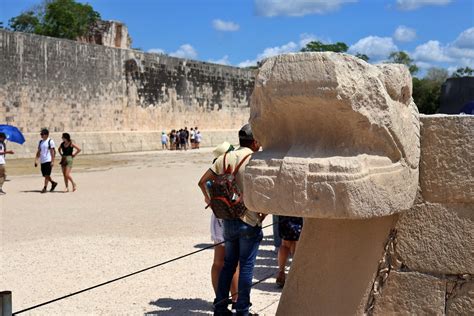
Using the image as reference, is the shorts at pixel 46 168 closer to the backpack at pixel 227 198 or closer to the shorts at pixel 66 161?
the shorts at pixel 66 161

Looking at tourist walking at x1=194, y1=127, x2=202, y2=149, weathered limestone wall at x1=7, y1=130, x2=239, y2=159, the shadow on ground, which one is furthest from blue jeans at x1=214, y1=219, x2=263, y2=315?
tourist walking at x1=194, y1=127, x2=202, y2=149

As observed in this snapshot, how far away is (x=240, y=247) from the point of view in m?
4.28

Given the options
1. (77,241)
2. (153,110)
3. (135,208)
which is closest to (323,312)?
(77,241)

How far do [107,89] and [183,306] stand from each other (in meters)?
21.6

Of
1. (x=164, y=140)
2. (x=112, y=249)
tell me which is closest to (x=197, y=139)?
(x=164, y=140)

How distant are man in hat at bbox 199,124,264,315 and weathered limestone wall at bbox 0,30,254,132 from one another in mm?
18596

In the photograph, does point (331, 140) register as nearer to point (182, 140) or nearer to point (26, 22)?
point (182, 140)

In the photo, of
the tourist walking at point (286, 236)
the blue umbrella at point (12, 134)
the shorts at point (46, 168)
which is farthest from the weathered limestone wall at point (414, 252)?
the blue umbrella at point (12, 134)

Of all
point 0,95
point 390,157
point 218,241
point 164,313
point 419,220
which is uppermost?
point 0,95

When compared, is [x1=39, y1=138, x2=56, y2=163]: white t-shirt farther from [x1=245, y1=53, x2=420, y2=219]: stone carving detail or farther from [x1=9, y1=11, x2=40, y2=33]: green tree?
[x1=9, y1=11, x2=40, y2=33]: green tree

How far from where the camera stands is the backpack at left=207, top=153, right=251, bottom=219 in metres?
4.18

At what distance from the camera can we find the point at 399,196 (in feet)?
8.70

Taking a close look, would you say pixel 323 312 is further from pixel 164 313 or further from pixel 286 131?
pixel 164 313

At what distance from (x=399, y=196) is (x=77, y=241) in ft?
18.8
